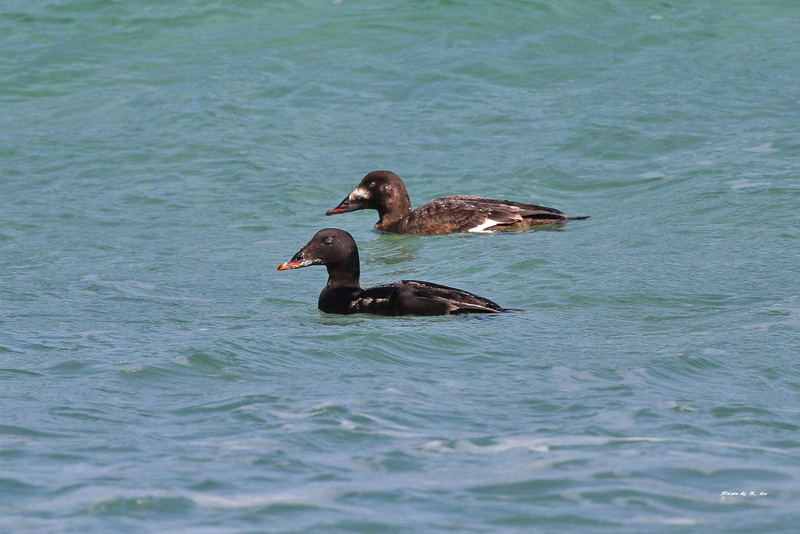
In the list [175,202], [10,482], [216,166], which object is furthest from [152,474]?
[216,166]

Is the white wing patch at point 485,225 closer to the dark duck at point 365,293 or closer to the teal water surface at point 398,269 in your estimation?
the teal water surface at point 398,269

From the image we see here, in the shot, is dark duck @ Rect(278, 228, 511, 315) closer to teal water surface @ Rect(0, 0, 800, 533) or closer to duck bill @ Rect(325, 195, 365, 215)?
teal water surface @ Rect(0, 0, 800, 533)

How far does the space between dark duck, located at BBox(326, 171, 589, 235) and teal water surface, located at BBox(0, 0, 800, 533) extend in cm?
25

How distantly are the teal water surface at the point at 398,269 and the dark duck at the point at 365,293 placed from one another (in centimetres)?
18

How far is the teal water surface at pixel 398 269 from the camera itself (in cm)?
549

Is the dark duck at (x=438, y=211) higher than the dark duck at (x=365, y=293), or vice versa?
the dark duck at (x=365, y=293)

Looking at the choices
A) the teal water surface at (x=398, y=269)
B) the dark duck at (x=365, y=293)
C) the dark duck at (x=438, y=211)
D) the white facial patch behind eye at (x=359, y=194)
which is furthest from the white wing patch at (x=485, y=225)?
the dark duck at (x=365, y=293)

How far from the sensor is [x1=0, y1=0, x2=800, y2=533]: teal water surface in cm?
549

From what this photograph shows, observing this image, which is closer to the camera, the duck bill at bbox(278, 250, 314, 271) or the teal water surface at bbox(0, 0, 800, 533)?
Result: the teal water surface at bbox(0, 0, 800, 533)

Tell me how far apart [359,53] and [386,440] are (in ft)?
44.6

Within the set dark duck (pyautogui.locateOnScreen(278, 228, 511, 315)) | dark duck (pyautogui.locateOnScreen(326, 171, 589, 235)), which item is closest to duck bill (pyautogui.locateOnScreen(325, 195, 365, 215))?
dark duck (pyautogui.locateOnScreen(326, 171, 589, 235))

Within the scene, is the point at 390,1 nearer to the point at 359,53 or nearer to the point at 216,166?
the point at 359,53

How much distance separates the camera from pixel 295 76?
18031mm

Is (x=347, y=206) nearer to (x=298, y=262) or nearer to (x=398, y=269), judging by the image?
(x=398, y=269)
